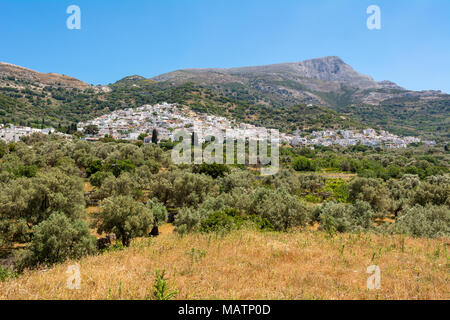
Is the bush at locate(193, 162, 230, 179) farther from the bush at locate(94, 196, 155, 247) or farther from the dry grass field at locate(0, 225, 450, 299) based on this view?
the dry grass field at locate(0, 225, 450, 299)

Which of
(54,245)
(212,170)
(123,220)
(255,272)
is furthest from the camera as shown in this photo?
(212,170)

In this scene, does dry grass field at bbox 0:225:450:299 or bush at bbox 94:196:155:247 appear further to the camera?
bush at bbox 94:196:155:247

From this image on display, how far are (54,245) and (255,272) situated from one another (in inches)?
474

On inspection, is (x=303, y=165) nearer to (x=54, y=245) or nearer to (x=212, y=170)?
(x=212, y=170)

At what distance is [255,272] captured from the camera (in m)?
5.66

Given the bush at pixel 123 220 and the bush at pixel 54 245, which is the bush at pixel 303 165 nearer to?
the bush at pixel 123 220

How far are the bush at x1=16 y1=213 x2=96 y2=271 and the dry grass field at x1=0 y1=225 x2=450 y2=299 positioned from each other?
699 centimetres

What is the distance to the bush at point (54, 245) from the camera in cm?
1241

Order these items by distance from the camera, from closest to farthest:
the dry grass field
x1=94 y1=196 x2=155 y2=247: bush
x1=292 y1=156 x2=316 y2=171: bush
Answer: the dry grass field, x1=94 y1=196 x2=155 y2=247: bush, x1=292 y1=156 x2=316 y2=171: bush

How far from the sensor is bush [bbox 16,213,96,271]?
1241 centimetres

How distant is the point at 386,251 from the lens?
757 cm

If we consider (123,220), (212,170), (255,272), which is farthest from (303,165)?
(255,272)

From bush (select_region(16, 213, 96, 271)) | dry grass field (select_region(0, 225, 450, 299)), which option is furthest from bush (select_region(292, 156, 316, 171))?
bush (select_region(16, 213, 96, 271))

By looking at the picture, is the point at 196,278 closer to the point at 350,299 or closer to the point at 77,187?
the point at 350,299
